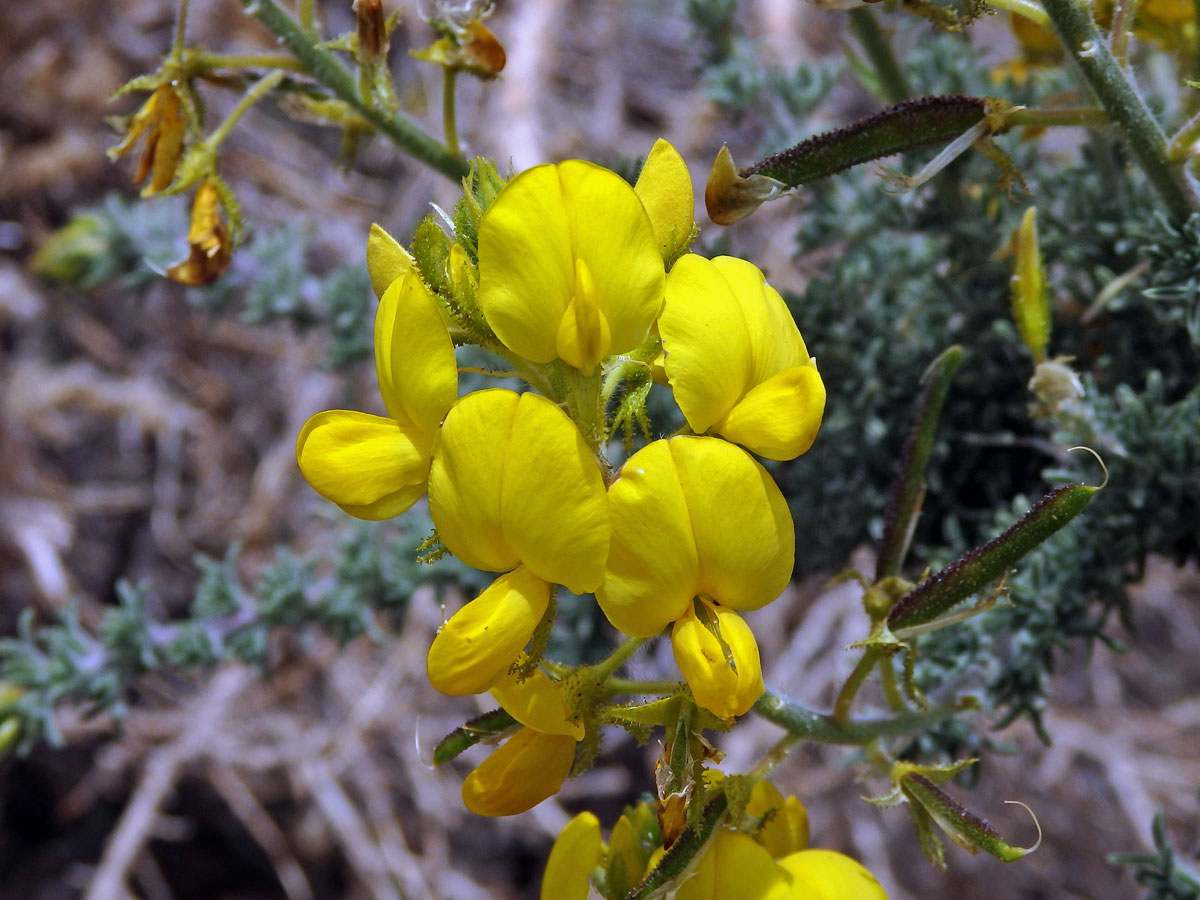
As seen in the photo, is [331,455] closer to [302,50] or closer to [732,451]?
[732,451]

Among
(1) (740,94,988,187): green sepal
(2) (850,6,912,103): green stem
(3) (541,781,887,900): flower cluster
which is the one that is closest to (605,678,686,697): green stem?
(3) (541,781,887,900): flower cluster

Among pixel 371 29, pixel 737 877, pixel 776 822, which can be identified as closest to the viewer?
pixel 737 877

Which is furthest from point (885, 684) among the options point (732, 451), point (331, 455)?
point (331, 455)

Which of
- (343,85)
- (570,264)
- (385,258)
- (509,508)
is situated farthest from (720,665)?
(343,85)

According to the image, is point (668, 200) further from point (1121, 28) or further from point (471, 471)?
point (1121, 28)

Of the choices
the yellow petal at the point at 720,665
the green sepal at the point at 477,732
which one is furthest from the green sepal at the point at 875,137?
the green sepal at the point at 477,732

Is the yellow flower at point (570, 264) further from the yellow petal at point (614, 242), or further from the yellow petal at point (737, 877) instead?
the yellow petal at point (737, 877)

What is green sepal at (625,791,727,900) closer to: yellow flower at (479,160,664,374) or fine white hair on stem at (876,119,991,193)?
yellow flower at (479,160,664,374)
